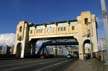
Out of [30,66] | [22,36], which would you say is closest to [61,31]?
[22,36]

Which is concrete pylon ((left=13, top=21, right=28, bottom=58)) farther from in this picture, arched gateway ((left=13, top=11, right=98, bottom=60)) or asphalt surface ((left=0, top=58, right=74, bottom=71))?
asphalt surface ((left=0, top=58, right=74, bottom=71))

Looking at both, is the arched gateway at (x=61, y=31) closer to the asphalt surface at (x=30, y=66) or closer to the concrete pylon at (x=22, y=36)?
the concrete pylon at (x=22, y=36)

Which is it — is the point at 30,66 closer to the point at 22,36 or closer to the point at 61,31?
the point at 61,31

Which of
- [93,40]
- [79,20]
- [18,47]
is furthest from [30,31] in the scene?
[93,40]

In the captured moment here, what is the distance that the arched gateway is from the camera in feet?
169

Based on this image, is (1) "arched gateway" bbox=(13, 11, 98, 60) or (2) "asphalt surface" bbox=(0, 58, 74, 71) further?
(1) "arched gateway" bbox=(13, 11, 98, 60)

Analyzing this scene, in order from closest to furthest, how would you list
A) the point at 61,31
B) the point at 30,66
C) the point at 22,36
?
the point at 30,66
the point at 61,31
the point at 22,36

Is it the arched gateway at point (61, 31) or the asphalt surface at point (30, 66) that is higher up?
the arched gateway at point (61, 31)

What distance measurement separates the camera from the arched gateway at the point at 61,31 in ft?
169

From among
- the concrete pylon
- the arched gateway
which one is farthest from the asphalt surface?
the concrete pylon

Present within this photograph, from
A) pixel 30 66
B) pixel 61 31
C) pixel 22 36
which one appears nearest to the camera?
pixel 30 66

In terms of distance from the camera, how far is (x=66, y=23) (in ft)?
187

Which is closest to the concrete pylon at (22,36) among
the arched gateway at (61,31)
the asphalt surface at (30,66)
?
the arched gateway at (61,31)

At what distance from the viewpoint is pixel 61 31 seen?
186 ft
